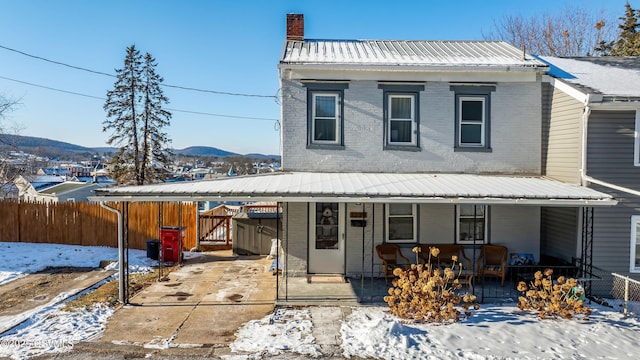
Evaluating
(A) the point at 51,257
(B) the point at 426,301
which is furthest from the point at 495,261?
(A) the point at 51,257

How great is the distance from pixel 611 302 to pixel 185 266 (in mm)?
12185

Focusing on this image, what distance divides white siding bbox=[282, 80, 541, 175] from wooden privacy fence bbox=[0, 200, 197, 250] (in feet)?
24.9

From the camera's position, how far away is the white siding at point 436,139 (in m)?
11.5

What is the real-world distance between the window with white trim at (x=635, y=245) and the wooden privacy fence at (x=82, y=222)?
14.6 metres

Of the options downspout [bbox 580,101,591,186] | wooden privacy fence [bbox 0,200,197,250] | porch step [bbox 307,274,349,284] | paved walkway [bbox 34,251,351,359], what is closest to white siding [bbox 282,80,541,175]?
downspout [bbox 580,101,591,186]

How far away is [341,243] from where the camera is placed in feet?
37.0

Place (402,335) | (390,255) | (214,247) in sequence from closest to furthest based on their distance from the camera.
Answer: (402,335) → (390,255) → (214,247)

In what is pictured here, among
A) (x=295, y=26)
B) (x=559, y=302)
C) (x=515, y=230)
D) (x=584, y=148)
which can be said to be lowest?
(x=559, y=302)

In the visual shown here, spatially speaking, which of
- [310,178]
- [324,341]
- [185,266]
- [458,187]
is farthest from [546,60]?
[185,266]

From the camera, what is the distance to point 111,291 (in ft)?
33.2

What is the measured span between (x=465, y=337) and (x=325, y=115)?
22.6 feet

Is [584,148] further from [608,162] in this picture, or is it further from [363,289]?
[363,289]

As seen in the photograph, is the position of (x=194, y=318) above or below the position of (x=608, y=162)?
below

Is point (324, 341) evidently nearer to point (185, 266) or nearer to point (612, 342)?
point (612, 342)
